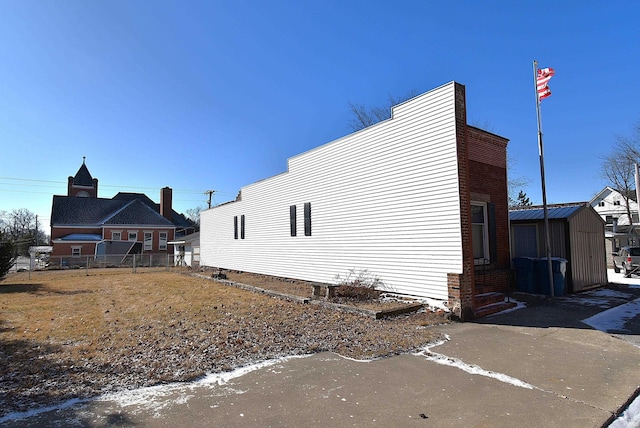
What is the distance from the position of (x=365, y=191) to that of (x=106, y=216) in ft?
131

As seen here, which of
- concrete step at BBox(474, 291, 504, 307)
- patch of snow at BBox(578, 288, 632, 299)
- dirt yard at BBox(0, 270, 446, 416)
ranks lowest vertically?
patch of snow at BBox(578, 288, 632, 299)

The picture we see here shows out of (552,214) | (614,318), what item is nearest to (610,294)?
(552,214)

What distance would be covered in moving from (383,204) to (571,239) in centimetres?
671

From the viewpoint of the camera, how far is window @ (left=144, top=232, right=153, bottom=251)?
136 ft

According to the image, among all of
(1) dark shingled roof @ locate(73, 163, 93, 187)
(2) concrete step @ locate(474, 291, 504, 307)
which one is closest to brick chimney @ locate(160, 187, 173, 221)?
(1) dark shingled roof @ locate(73, 163, 93, 187)

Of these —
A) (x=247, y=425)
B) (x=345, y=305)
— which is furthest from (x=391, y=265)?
(x=247, y=425)

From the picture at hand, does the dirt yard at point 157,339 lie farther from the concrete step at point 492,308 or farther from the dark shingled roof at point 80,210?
the dark shingled roof at point 80,210

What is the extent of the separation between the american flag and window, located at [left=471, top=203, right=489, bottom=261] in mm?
3967

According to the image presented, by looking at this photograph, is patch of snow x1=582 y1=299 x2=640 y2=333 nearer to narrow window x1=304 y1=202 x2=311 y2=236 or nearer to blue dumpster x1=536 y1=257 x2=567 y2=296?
blue dumpster x1=536 y1=257 x2=567 y2=296

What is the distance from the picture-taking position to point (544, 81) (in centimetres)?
1087

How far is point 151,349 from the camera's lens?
5.96 meters

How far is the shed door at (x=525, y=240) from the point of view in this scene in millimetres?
12312

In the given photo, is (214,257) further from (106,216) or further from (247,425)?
(106,216)

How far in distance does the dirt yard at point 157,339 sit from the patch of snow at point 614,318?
3355mm
